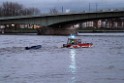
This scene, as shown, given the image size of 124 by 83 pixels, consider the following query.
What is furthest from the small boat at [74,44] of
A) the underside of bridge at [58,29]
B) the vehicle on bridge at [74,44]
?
the underside of bridge at [58,29]

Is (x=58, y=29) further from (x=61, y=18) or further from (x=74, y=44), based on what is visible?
(x=74, y=44)

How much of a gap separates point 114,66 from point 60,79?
11.6 m

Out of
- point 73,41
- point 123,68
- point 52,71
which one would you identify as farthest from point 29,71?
point 73,41

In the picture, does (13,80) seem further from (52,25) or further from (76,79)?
(52,25)

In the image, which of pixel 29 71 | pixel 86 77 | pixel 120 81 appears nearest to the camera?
pixel 120 81

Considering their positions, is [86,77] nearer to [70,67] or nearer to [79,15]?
[70,67]

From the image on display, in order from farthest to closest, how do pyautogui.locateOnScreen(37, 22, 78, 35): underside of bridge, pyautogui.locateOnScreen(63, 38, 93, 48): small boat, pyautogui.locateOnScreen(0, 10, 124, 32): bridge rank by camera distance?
pyautogui.locateOnScreen(37, 22, 78, 35): underside of bridge < pyautogui.locateOnScreen(0, 10, 124, 32): bridge < pyautogui.locateOnScreen(63, 38, 93, 48): small boat

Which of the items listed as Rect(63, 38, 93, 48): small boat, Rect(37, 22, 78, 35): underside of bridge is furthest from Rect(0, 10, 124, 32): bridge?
Rect(63, 38, 93, 48): small boat

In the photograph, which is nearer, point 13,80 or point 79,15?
point 13,80

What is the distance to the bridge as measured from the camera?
497ft

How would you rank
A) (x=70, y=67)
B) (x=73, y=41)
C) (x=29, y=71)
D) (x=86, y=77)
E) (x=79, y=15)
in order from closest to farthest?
1. (x=86, y=77)
2. (x=29, y=71)
3. (x=70, y=67)
4. (x=73, y=41)
5. (x=79, y=15)

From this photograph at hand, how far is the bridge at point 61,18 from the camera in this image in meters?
152

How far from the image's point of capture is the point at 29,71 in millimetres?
48188

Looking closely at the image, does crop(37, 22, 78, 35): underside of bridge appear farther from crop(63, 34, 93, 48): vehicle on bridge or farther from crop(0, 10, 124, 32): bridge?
crop(63, 34, 93, 48): vehicle on bridge
